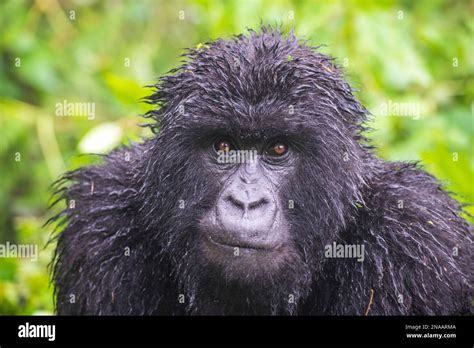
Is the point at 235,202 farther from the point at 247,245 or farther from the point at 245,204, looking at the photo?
the point at 247,245

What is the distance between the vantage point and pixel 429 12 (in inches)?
447

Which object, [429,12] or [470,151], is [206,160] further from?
[429,12]

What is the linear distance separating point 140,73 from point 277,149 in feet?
19.7

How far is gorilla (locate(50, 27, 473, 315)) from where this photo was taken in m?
5.41

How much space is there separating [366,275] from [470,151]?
3863mm

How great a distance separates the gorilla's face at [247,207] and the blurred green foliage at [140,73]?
260 cm

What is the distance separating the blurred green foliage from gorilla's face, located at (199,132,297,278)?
102 inches

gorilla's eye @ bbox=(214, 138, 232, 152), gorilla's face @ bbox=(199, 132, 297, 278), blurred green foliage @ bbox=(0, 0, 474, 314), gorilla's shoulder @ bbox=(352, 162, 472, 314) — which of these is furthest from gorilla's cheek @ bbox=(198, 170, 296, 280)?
blurred green foliage @ bbox=(0, 0, 474, 314)

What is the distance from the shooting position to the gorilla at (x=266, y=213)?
5.41 m

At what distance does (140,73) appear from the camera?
11.2 metres

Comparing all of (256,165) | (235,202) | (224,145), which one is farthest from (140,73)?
(235,202)

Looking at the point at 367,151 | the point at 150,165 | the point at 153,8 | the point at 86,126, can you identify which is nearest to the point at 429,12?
the point at 153,8
